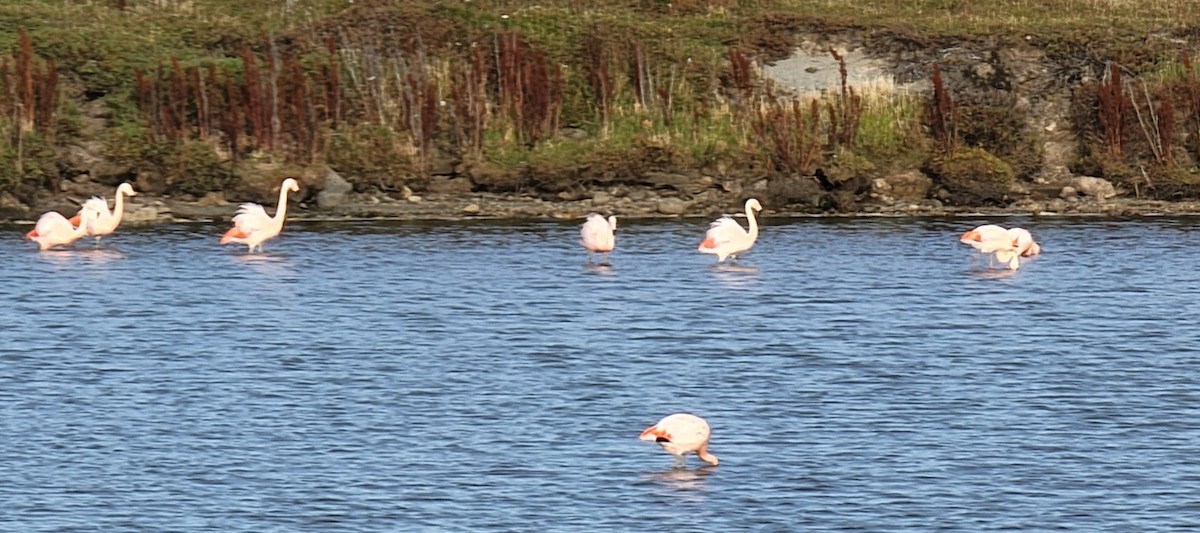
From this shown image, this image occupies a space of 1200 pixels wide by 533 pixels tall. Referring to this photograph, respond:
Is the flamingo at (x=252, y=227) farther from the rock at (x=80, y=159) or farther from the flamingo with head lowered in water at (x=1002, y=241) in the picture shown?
the flamingo with head lowered in water at (x=1002, y=241)

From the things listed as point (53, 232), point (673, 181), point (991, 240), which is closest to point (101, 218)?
point (53, 232)

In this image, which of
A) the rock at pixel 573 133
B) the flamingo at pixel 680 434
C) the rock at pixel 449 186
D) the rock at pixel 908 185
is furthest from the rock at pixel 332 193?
the flamingo at pixel 680 434

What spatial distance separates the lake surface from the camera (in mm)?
15695

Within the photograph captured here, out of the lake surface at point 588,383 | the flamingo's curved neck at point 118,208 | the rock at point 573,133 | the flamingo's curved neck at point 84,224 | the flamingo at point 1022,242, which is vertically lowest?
the lake surface at point 588,383

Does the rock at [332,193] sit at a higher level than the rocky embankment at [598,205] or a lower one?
higher

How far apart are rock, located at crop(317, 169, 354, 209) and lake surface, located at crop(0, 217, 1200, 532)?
207 cm

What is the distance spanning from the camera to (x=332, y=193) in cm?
3597

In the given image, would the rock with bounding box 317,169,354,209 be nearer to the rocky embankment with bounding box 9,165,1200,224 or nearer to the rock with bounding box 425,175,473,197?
the rocky embankment with bounding box 9,165,1200,224

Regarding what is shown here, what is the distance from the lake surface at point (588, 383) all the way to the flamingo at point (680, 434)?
27 cm

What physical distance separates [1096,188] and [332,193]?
12995mm

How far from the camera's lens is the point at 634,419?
18906 mm

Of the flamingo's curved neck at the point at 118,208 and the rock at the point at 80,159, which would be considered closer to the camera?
the flamingo's curved neck at the point at 118,208

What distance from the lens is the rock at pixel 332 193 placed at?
118ft

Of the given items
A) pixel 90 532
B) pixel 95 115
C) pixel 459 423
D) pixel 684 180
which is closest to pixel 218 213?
pixel 95 115
